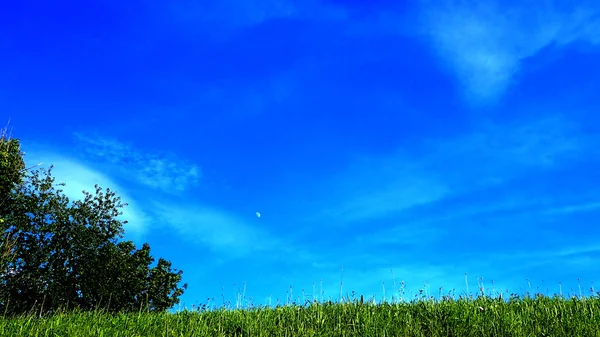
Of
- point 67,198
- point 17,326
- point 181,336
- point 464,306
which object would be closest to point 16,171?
point 67,198

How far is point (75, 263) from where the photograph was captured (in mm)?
26453

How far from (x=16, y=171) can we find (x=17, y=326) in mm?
15045

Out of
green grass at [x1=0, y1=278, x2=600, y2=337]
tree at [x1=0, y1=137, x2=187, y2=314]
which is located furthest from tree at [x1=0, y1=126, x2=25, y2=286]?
green grass at [x1=0, y1=278, x2=600, y2=337]

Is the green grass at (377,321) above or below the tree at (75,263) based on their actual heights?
below

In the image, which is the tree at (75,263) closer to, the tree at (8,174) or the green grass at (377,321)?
the tree at (8,174)

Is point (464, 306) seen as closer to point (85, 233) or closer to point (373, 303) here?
point (373, 303)

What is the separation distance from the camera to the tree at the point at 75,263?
25.1 m

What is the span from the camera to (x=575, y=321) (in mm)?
9773

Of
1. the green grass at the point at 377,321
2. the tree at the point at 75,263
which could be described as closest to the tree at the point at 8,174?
the tree at the point at 75,263

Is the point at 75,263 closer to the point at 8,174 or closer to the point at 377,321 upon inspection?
the point at 8,174

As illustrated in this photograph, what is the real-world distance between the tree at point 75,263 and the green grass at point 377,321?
13.9 meters

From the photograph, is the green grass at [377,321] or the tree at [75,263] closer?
the green grass at [377,321]

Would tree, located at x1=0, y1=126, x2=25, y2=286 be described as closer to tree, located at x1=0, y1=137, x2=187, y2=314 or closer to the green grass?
tree, located at x1=0, y1=137, x2=187, y2=314

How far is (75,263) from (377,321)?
2146 cm
